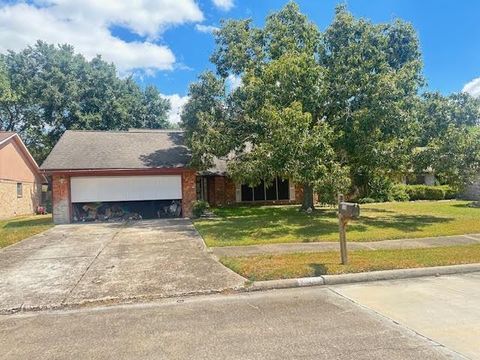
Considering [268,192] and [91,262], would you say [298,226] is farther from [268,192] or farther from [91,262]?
[268,192]

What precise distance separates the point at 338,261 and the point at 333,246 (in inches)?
82.1

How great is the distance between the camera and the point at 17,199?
25.5 m

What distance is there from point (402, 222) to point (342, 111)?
5.04 m

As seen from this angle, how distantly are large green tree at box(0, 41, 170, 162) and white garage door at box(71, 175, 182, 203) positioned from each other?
17.7 meters

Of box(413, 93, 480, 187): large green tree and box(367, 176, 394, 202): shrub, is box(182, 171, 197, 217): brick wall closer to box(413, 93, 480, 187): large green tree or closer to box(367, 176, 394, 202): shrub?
box(413, 93, 480, 187): large green tree

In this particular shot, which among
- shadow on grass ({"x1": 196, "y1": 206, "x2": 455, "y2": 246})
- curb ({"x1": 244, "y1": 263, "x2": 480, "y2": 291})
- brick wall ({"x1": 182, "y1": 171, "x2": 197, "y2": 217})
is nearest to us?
curb ({"x1": 244, "y1": 263, "x2": 480, "y2": 291})

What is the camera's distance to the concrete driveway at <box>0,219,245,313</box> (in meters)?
6.52

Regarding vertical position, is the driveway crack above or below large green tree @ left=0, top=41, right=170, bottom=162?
below

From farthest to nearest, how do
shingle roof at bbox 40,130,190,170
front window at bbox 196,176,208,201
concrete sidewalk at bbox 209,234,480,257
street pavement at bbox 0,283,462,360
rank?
front window at bbox 196,176,208,201
shingle roof at bbox 40,130,190,170
concrete sidewalk at bbox 209,234,480,257
street pavement at bbox 0,283,462,360

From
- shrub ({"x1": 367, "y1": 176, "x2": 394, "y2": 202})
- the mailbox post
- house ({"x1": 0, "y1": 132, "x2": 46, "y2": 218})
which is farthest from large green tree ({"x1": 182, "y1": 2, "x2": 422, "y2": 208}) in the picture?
house ({"x1": 0, "y1": 132, "x2": 46, "y2": 218})

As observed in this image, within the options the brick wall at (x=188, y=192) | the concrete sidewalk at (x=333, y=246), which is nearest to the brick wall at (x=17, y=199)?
the brick wall at (x=188, y=192)

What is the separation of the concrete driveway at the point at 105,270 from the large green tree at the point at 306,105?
4.72 metres

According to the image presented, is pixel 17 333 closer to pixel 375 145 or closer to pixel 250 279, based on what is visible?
pixel 250 279

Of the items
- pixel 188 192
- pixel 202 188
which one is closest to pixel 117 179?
pixel 188 192
